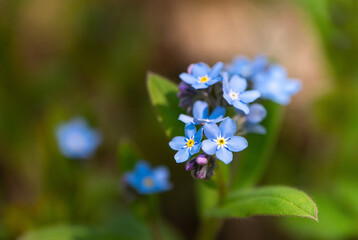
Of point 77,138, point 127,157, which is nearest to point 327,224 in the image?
point 127,157

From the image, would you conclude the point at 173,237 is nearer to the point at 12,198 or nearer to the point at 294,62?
the point at 12,198

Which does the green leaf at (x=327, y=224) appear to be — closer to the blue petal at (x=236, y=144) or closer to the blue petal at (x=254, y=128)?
the blue petal at (x=254, y=128)

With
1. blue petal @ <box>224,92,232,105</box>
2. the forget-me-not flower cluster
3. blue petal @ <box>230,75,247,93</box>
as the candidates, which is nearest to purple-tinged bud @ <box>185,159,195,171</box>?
the forget-me-not flower cluster

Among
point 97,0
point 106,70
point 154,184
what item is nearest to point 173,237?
point 154,184

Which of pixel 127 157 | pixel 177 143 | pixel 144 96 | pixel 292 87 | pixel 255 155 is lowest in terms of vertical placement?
pixel 144 96

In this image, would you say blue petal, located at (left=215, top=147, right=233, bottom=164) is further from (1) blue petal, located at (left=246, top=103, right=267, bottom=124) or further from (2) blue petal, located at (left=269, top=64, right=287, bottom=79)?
(2) blue petal, located at (left=269, top=64, right=287, bottom=79)

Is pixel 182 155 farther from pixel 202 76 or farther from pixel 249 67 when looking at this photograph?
pixel 249 67
